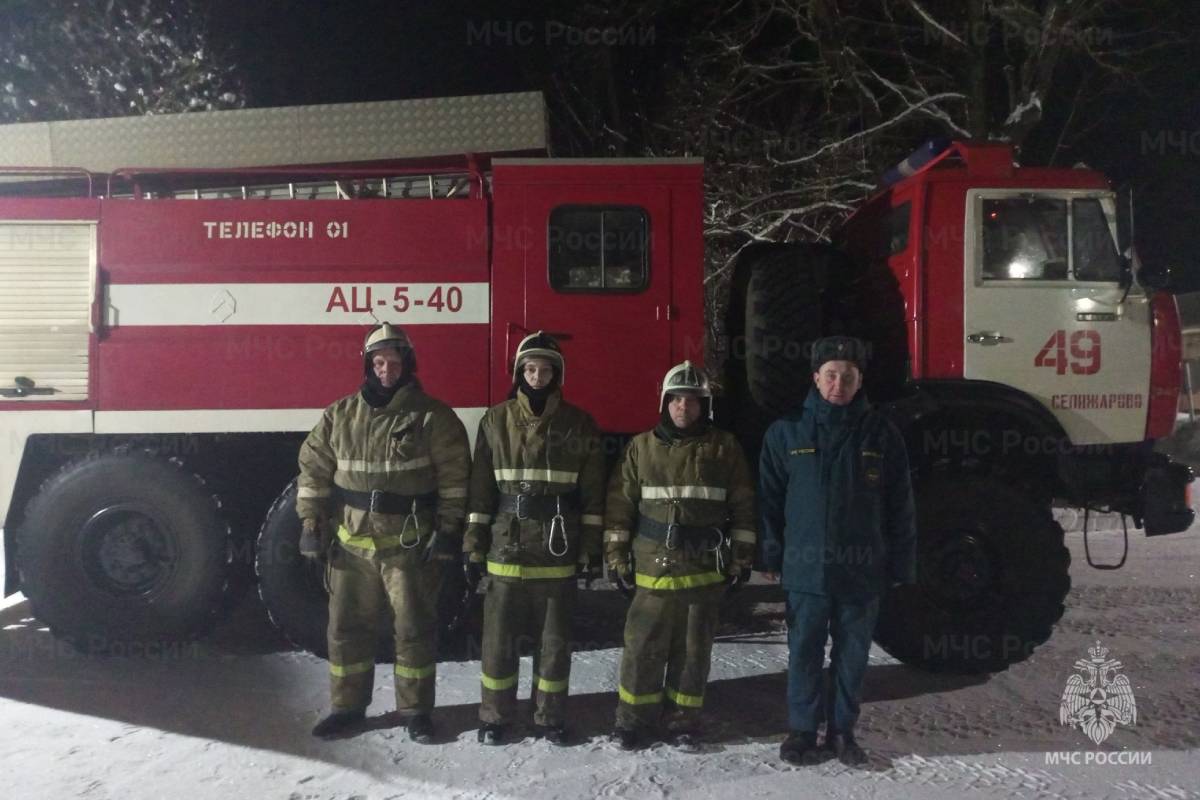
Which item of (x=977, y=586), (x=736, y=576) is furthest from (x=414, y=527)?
(x=977, y=586)

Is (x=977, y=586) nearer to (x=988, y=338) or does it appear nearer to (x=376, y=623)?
(x=988, y=338)

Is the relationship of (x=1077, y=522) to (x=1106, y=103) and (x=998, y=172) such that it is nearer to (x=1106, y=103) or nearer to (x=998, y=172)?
(x=998, y=172)

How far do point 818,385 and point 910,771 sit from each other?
1.66 m

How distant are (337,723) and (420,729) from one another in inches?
15.7

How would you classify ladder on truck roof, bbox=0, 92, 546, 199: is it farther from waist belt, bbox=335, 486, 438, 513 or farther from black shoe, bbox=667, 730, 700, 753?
black shoe, bbox=667, 730, 700, 753

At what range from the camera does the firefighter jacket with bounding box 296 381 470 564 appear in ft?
13.5

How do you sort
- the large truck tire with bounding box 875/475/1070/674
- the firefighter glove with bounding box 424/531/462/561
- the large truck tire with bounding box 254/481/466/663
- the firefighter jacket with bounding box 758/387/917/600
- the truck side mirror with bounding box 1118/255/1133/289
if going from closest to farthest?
the firefighter jacket with bounding box 758/387/917/600 → the firefighter glove with bounding box 424/531/462/561 → the large truck tire with bounding box 875/475/1070/674 → the large truck tire with bounding box 254/481/466/663 → the truck side mirror with bounding box 1118/255/1133/289

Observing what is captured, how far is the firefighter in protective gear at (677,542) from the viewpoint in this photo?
3.99 m

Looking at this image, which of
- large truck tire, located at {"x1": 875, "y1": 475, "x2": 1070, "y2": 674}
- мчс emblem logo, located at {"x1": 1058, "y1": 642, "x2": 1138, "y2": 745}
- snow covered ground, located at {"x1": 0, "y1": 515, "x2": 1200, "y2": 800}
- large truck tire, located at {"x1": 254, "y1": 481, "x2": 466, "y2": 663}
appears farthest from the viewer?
large truck tire, located at {"x1": 254, "y1": 481, "x2": 466, "y2": 663}

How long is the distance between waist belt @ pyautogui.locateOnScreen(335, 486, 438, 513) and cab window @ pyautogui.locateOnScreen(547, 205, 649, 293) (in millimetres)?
1503

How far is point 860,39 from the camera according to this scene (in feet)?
39.4

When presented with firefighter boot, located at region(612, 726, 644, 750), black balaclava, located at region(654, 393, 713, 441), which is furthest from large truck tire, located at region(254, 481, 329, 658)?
black balaclava, located at region(654, 393, 713, 441)

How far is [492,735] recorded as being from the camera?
4047 millimetres

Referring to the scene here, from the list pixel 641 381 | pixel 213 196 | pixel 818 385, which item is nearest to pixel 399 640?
pixel 641 381
